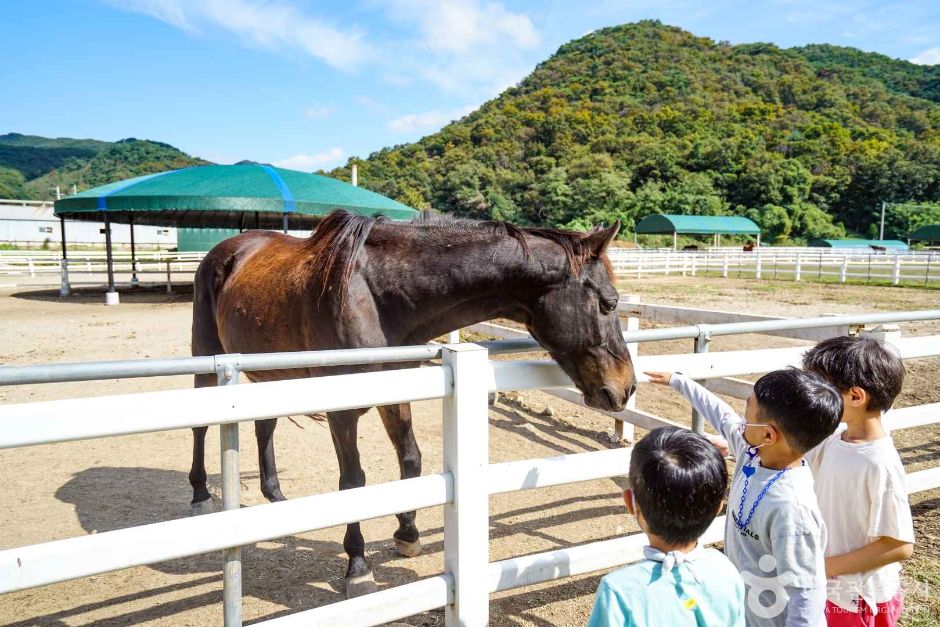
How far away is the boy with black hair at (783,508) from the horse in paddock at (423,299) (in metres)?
0.74

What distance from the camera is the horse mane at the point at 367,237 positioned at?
8.36ft

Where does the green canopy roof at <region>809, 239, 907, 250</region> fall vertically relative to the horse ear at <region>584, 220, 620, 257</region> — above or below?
above

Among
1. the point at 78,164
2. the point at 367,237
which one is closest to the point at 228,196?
the point at 367,237

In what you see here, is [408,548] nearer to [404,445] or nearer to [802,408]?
[404,445]

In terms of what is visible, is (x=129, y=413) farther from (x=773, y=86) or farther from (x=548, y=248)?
(x=773, y=86)

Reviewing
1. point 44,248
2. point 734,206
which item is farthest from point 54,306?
point 734,206

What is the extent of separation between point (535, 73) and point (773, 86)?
45.8 m

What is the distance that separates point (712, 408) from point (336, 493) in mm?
1300

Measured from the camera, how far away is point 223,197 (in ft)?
45.9

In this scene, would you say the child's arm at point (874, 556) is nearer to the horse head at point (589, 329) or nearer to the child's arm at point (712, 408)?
the child's arm at point (712, 408)

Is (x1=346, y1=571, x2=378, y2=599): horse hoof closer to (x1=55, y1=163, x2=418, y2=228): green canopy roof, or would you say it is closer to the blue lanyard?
the blue lanyard

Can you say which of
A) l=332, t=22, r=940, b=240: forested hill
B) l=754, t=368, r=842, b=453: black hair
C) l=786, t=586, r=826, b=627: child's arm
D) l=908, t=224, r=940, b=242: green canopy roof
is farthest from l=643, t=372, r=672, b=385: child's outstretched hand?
l=908, t=224, r=940, b=242: green canopy roof

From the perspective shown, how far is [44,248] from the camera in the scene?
43000 mm

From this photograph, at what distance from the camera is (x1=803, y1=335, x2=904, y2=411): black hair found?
1.74m
